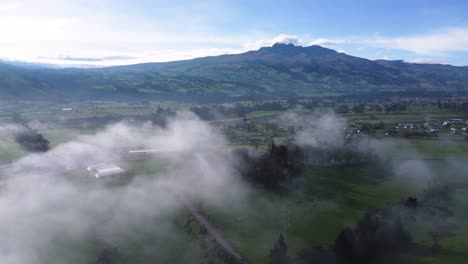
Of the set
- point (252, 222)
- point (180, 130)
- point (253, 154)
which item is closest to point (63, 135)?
point (180, 130)

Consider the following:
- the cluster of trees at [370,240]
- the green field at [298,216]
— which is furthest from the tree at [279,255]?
the cluster of trees at [370,240]

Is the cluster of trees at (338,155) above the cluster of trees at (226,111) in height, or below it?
below

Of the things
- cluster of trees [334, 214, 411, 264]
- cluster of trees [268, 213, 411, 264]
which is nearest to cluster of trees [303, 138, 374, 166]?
cluster of trees [334, 214, 411, 264]

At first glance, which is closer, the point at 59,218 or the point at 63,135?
the point at 59,218

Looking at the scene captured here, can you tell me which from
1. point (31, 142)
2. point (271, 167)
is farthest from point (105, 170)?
point (31, 142)

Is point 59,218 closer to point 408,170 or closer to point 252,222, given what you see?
point 252,222

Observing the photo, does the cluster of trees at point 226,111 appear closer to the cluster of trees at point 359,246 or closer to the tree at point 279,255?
the cluster of trees at point 359,246
